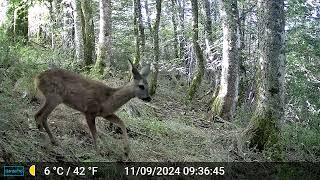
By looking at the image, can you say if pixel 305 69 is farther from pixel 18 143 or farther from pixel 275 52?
pixel 18 143

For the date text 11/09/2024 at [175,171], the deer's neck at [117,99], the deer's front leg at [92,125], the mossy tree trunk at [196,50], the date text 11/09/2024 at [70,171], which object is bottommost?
the date text 11/09/2024 at [175,171]

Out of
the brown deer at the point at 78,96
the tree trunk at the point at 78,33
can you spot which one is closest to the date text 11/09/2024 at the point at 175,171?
the brown deer at the point at 78,96

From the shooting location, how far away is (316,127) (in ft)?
32.8

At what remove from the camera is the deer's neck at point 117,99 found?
768 cm

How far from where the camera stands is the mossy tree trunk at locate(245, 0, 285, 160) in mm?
8797

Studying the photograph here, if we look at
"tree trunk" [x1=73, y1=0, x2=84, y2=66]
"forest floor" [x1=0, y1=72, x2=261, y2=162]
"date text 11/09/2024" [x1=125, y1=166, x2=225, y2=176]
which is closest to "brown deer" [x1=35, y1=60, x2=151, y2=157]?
"forest floor" [x1=0, y1=72, x2=261, y2=162]

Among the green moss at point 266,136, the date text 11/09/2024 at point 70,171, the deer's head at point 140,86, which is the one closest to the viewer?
the date text 11/09/2024 at point 70,171

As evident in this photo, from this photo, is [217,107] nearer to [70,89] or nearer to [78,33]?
[78,33]

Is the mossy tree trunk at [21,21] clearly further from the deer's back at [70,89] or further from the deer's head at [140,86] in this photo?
the deer's head at [140,86]

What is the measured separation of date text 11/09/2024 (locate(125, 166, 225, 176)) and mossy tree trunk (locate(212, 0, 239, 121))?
6.10 m

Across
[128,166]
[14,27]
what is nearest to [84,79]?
[128,166]

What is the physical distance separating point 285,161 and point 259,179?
3.12ft

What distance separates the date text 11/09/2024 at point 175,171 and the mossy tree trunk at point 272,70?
1.42 m

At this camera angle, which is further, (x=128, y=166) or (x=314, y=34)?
(x=314, y=34)
